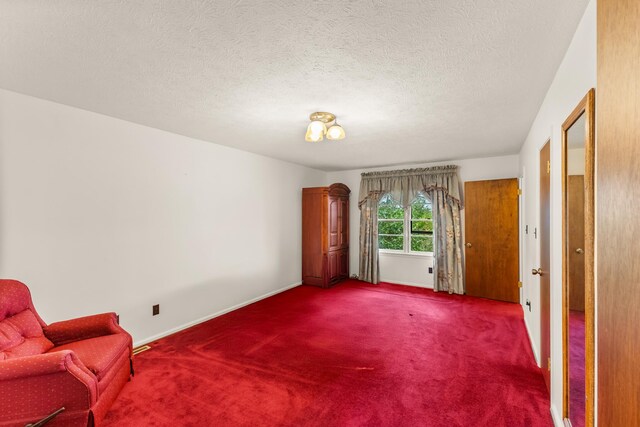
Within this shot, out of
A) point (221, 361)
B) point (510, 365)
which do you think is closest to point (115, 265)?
point (221, 361)

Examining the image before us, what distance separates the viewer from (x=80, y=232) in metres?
2.64

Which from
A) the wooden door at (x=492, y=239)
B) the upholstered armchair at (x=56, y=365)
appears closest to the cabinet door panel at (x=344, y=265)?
the wooden door at (x=492, y=239)

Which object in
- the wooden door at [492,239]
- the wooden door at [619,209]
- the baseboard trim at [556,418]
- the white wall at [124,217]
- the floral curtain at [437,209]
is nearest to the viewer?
the wooden door at [619,209]

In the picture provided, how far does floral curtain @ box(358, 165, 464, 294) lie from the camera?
195 inches

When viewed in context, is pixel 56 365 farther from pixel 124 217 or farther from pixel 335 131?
pixel 335 131

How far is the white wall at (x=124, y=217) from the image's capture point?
2342 millimetres

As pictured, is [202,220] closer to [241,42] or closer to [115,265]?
[115,265]

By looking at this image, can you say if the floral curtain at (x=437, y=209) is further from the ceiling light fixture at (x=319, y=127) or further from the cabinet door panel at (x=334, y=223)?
the ceiling light fixture at (x=319, y=127)

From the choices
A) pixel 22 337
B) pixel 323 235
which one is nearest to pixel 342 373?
pixel 22 337

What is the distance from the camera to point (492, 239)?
4.59 metres

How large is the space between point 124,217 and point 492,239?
5013 mm

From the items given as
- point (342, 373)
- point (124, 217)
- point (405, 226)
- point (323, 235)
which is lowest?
point (342, 373)

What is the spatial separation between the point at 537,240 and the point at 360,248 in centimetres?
344

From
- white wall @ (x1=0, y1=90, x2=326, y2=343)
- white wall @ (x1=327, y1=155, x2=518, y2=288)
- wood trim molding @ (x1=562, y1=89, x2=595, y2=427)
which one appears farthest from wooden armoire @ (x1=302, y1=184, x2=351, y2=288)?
wood trim molding @ (x1=562, y1=89, x2=595, y2=427)
